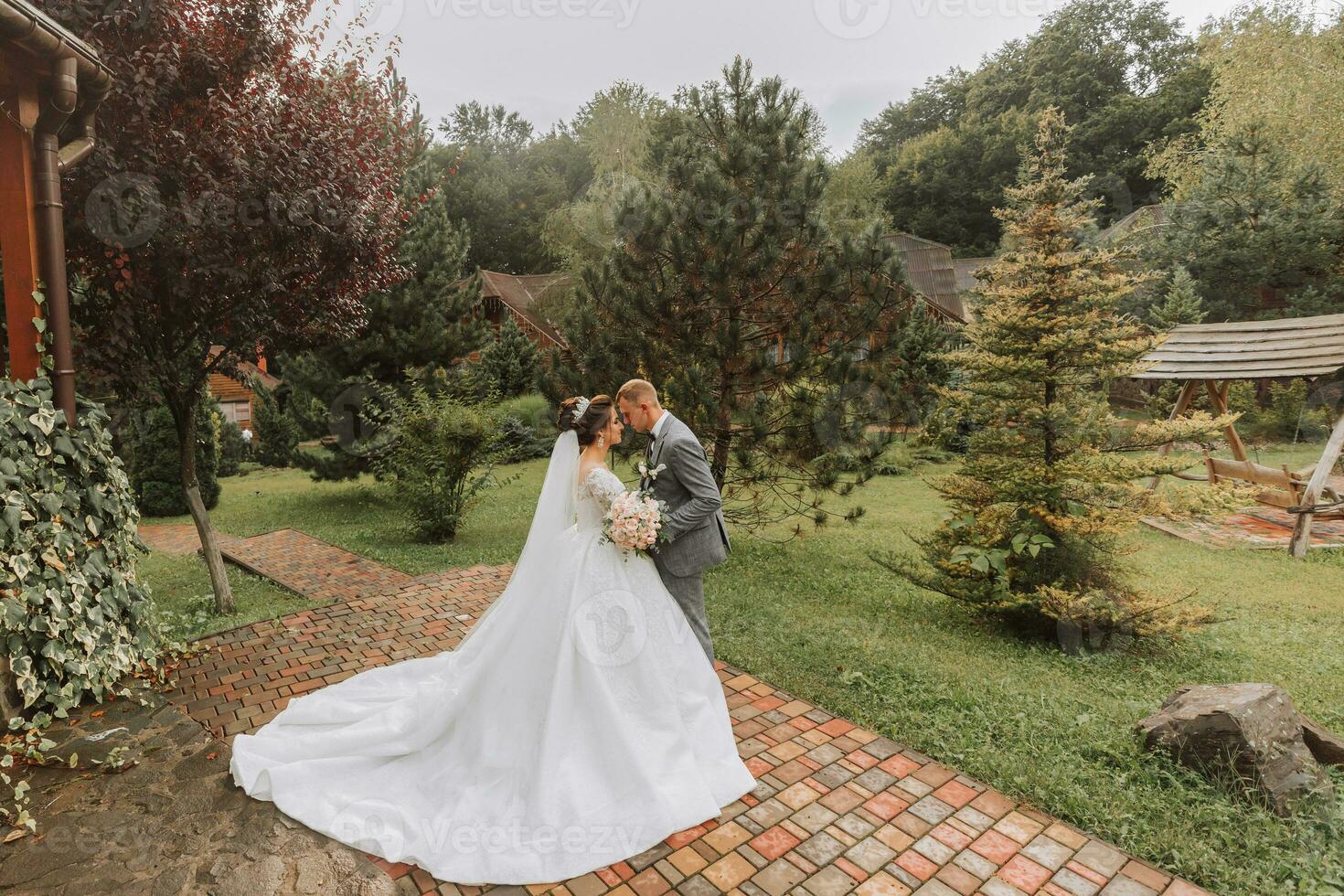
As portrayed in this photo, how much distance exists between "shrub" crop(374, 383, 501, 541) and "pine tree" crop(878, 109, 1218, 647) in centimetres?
662

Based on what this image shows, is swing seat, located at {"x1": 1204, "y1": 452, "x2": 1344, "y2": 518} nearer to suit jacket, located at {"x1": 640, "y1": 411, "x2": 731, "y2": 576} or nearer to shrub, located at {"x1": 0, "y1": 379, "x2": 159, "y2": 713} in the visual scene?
suit jacket, located at {"x1": 640, "y1": 411, "x2": 731, "y2": 576}

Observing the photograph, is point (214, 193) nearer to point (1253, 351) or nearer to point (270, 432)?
point (1253, 351)

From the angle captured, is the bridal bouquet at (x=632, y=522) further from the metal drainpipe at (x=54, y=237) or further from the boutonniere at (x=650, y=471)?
the metal drainpipe at (x=54, y=237)

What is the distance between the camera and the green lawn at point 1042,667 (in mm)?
3521

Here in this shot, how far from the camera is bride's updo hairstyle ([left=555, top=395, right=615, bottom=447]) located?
14.4 ft

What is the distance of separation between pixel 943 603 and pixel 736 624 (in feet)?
8.25

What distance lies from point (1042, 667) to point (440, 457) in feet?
26.2

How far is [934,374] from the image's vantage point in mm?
19266

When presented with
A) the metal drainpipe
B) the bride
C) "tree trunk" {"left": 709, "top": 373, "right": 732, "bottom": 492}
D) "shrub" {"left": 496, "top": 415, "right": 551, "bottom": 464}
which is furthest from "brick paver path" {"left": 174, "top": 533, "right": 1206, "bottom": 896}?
"shrub" {"left": 496, "top": 415, "right": 551, "bottom": 464}

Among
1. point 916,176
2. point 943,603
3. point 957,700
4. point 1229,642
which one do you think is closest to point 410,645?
point 957,700

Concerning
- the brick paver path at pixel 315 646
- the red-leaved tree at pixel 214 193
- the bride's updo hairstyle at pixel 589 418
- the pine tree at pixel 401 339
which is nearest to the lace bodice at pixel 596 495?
the bride's updo hairstyle at pixel 589 418

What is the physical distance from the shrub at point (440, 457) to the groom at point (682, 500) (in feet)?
19.5

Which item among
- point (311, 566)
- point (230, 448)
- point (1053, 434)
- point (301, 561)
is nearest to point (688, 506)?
point (1053, 434)

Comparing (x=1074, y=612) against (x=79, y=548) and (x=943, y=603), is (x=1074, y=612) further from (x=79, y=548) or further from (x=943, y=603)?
(x=79, y=548)
